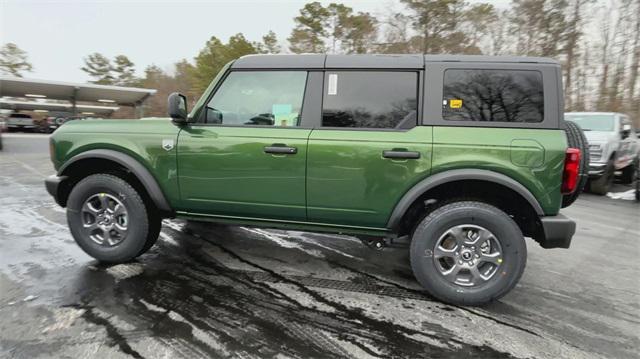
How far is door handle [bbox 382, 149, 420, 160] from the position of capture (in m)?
2.93

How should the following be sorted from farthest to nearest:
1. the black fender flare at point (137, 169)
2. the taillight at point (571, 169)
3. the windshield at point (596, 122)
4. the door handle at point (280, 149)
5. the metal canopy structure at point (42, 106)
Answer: the metal canopy structure at point (42, 106), the windshield at point (596, 122), the black fender flare at point (137, 169), the door handle at point (280, 149), the taillight at point (571, 169)

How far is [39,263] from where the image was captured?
3.53 meters

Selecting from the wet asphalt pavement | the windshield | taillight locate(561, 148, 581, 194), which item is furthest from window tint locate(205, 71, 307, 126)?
the windshield

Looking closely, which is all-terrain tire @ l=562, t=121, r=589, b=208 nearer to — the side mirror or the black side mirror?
the black side mirror

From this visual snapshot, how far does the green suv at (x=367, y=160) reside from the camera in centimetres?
285

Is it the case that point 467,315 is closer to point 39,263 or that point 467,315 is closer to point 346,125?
point 346,125

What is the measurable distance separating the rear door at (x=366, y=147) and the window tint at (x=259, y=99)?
0.89 ft

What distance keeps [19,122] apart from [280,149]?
33561mm

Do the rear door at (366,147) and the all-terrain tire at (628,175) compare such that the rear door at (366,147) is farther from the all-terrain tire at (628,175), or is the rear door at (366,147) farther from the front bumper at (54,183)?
the all-terrain tire at (628,175)

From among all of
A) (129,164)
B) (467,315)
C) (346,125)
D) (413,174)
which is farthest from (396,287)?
(129,164)

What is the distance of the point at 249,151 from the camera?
10.4ft

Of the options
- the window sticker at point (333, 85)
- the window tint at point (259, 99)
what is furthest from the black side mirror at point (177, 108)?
the window sticker at point (333, 85)

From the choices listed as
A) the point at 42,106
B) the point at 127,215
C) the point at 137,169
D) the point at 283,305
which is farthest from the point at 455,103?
the point at 42,106

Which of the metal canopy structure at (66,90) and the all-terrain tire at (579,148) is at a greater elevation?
the metal canopy structure at (66,90)
